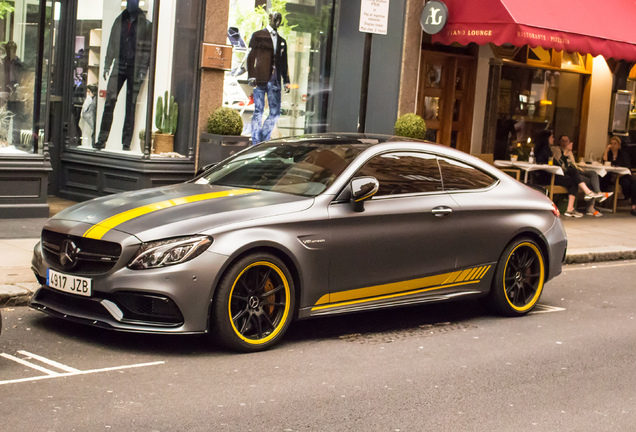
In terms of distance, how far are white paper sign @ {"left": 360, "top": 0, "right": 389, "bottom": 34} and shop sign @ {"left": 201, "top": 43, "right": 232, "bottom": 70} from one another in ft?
11.2

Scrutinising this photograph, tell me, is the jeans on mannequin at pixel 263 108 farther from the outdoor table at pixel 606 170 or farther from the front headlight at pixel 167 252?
the front headlight at pixel 167 252

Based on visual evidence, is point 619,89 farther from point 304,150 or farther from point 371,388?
point 371,388

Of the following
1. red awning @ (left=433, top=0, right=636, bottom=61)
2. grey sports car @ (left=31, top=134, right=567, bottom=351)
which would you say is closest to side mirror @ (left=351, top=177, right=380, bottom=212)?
grey sports car @ (left=31, top=134, right=567, bottom=351)

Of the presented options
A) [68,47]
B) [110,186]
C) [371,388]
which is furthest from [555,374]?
[68,47]

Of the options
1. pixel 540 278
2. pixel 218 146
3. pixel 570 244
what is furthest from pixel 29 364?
pixel 570 244

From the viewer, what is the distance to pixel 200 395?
550 centimetres

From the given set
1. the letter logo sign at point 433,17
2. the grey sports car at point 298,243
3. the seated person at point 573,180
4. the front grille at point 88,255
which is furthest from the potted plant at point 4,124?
the seated person at point 573,180

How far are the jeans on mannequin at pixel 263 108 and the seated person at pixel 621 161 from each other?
8.06 m

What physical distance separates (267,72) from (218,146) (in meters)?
2.30

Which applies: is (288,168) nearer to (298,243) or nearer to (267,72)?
(298,243)

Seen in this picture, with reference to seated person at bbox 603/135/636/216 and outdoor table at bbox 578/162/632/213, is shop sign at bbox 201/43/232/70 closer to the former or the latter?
outdoor table at bbox 578/162/632/213

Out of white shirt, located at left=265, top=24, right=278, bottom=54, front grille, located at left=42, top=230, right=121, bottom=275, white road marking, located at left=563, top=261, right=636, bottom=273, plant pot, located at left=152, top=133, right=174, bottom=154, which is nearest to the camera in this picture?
front grille, located at left=42, top=230, right=121, bottom=275

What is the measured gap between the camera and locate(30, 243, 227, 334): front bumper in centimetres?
612

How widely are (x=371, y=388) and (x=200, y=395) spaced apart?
3.75 ft
